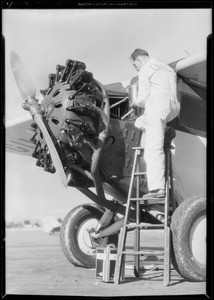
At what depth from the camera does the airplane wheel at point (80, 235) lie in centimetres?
655

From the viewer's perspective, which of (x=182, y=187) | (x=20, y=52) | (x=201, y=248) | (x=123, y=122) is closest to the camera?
(x=20, y=52)

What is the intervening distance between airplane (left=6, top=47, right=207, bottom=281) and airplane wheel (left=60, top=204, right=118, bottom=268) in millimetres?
13

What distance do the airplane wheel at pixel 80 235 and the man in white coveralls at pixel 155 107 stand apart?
1.91 m

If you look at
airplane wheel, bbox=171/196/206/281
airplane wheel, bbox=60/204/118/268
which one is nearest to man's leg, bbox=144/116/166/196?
airplane wheel, bbox=171/196/206/281

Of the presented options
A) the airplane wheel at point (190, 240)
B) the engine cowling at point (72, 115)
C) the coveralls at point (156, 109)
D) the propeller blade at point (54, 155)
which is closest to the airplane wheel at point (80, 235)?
the engine cowling at point (72, 115)

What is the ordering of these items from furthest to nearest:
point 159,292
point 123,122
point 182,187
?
point 182,187
point 123,122
point 159,292

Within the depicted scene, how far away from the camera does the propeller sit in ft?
16.8

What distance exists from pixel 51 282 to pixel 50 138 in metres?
1.46

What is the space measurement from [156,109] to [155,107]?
3cm

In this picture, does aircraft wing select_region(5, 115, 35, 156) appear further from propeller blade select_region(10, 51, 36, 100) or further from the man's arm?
the man's arm

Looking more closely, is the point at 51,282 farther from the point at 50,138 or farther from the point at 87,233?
the point at 87,233
